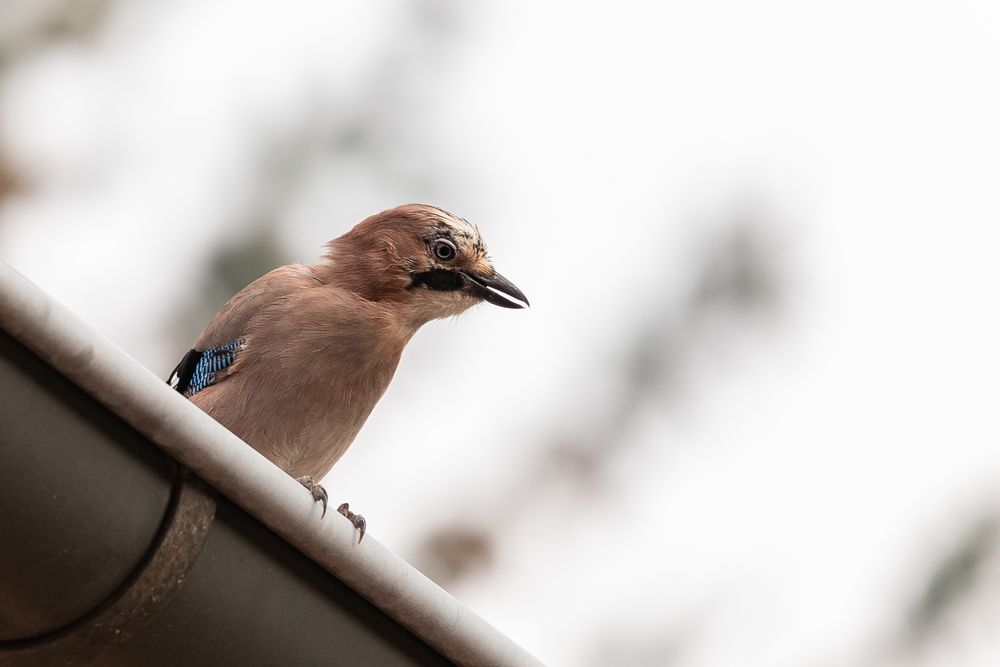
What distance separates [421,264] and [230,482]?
2.40m

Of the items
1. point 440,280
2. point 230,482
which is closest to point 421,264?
point 440,280

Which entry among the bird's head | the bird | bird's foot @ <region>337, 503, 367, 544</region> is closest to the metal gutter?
bird's foot @ <region>337, 503, 367, 544</region>

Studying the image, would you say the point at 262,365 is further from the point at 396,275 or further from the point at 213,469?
the point at 213,469

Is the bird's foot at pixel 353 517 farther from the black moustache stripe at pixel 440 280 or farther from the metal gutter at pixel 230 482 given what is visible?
the black moustache stripe at pixel 440 280

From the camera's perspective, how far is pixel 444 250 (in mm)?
4137

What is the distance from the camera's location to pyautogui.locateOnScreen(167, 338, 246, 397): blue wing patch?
3.79 m

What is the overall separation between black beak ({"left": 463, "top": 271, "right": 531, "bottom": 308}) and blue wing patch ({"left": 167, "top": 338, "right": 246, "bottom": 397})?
0.71m

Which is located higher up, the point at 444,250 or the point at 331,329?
the point at 444,250

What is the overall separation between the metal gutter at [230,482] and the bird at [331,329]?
164 centimetres

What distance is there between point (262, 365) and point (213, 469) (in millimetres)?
1987

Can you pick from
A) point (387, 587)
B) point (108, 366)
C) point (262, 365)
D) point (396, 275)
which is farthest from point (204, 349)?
point (108, 366)

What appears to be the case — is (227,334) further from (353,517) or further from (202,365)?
(353,517)

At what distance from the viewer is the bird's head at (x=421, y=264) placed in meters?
4.04

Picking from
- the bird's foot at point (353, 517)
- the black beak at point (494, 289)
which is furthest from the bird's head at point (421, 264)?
the bird's foot at point (353, 517)
